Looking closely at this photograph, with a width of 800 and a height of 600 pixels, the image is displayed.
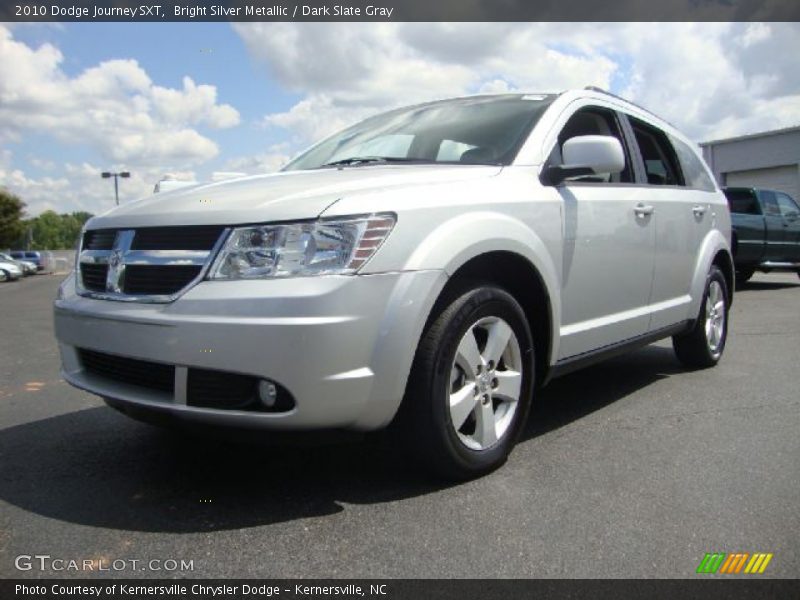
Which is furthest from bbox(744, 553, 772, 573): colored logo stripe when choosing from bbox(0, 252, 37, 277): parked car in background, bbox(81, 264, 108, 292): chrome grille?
bbox(0, 252, 37, 277): parked car in background

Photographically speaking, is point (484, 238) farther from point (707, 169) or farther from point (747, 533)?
point (707, 169)

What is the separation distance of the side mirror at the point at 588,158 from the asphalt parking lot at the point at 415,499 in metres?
1.30

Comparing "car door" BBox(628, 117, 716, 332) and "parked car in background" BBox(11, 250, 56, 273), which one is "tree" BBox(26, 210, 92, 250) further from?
"car door" BBox(628, 117, 716, 332)

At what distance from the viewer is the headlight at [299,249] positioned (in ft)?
8.00

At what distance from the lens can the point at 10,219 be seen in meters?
60.7

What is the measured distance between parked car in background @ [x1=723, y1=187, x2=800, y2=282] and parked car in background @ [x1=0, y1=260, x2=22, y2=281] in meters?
32.6

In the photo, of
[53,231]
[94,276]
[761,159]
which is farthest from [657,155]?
[53,231]

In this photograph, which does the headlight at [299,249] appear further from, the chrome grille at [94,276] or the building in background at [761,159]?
the building in background at [761,159]

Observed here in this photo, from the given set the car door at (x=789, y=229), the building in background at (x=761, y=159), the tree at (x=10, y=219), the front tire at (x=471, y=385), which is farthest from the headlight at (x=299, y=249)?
the tree at (x=10, y=219)

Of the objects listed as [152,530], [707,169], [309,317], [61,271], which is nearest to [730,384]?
[707,169]

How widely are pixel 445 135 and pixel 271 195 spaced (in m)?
1.34

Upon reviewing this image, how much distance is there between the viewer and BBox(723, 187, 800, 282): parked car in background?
12227 mm

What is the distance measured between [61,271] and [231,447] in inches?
2029

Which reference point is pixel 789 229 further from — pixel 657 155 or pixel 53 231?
pixel 53 231
